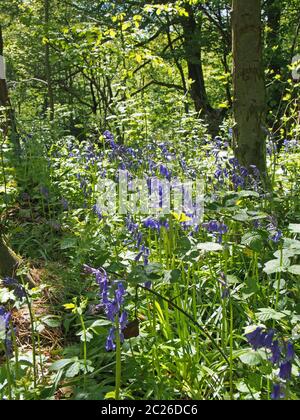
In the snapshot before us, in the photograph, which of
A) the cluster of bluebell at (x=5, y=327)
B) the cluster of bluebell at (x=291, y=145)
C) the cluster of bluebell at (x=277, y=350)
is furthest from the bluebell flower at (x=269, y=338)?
the cluster of bluebell at (x=291, y=145)

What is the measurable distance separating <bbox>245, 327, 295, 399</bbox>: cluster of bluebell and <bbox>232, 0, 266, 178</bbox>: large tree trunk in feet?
6.89

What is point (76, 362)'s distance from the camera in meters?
1.71

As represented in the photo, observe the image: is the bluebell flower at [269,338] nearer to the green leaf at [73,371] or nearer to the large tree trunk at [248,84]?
the green leaf at [73,371]

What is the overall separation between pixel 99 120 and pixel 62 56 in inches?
45.3

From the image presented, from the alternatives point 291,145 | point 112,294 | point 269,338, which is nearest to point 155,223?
point 112,294

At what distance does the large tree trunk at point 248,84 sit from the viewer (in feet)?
10.6

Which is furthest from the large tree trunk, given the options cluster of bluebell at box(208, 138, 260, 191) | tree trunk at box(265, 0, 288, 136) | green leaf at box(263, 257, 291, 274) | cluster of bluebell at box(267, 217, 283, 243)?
tree trunk at box(265, 0, 288, 136)

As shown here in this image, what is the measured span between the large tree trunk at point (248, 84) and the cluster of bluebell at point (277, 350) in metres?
2.10

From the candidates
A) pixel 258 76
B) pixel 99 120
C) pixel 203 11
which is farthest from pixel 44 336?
pixel 203 11

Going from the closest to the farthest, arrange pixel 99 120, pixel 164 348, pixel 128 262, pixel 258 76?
1. pixel 164 348
2. pixel 128 262
3. pixel 258 76
4. pixel 99 120

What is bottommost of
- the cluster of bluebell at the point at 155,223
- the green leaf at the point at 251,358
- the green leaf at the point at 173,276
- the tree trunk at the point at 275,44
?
the green leaf at the point at 251,358

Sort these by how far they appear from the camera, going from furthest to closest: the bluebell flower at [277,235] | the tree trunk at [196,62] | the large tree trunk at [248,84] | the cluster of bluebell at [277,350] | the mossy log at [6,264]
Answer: the tree trunk at [196,62], the large tree trunk at [248,84], the mossy log at [6,264], the bluebell flower at [277,235], the cluster of bluebell at [277,350]

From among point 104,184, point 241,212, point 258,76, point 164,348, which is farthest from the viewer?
point 104,184
